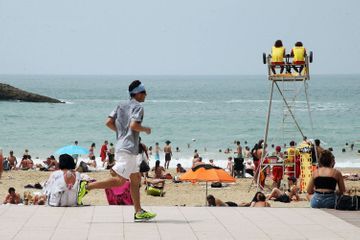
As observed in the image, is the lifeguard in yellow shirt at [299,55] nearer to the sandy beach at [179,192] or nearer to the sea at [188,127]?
the sandy beach at [179,192]

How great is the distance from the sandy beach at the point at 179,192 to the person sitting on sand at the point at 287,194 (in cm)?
14

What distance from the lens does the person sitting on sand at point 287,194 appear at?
64.6 feet

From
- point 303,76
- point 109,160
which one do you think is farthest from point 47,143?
point 303,76

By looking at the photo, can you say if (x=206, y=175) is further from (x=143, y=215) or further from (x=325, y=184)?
(x=143, y=215)

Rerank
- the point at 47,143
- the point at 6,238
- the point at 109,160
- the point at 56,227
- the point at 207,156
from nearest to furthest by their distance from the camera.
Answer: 1. the point at 6,238
2. the point at 56,227
3. the point at 109,160
4. the point at 207,156
5. the point at 47,143

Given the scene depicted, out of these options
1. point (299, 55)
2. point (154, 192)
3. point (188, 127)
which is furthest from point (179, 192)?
point (188, 127)

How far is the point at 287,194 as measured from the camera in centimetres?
2072

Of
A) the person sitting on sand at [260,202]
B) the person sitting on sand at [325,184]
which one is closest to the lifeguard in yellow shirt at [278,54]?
the person sitting on sand at [260,202]

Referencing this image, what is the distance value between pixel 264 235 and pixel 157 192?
13.5 metres

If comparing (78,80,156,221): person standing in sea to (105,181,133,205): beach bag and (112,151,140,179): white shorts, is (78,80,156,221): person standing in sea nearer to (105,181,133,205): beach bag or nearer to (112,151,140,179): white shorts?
(112,151,140,179): white shorts

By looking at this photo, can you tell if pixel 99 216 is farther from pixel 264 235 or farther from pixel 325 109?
pixel 325 109

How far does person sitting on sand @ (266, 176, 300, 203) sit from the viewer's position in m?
19.7

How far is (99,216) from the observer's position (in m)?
10.3

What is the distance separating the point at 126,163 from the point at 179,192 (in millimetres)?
14505
